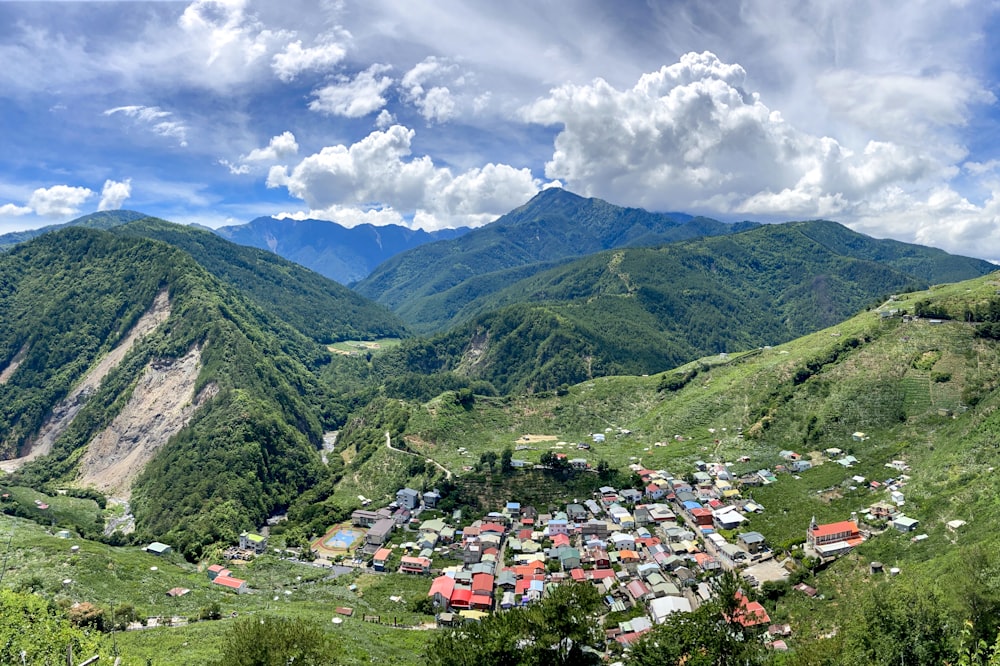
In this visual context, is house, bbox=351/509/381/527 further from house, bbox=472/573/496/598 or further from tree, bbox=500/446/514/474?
house, bbox=472/573/496/598

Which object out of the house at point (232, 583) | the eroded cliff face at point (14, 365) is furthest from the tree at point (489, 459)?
the eroded cliff face at point (14, 365)

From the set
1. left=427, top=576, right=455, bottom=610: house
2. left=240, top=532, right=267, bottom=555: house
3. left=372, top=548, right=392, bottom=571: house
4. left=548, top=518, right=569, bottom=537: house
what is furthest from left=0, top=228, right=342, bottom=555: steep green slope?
left=548, top=518, right=569, bottom=537: house

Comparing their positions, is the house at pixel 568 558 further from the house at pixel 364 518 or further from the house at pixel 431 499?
the house at pixel 364 518

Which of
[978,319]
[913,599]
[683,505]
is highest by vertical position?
[978,319]

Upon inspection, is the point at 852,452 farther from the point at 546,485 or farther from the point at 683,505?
the point at 546,485

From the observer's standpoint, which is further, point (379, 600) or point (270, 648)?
point (379, 600)

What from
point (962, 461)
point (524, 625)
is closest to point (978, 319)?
point (962, 461)
